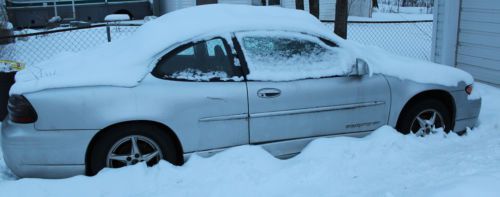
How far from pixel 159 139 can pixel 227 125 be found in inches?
22.4

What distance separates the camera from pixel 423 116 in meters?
4.86

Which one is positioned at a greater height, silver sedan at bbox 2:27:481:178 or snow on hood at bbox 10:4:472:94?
snow on hood at bbox 10:4:472:94

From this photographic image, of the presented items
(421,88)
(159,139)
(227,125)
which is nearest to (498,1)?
(421,88)

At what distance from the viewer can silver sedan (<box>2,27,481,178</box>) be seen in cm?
385

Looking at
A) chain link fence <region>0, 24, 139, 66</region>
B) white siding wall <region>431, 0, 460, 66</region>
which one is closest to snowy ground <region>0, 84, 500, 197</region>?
white siding wall <region>431, 0, 460, 66</region>

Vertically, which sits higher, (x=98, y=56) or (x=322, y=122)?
(x=98, y=56)

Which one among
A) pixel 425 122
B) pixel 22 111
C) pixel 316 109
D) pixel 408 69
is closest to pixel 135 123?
pixel 22 111

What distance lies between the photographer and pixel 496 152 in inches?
173

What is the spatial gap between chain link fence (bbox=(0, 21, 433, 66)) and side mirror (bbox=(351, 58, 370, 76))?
18.2ft

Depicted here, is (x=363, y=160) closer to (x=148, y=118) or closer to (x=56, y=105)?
(x=148, y=118)

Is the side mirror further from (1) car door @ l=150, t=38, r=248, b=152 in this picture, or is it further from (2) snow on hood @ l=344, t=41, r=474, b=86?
(1) car door @ l=150, t=38, r=248, b=152

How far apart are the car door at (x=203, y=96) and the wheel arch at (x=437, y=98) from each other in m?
1.61

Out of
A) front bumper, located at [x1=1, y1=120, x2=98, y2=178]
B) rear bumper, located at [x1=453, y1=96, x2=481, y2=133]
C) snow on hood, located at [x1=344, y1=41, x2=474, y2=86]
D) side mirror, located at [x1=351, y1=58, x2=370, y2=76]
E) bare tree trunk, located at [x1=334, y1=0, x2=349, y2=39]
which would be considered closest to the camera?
front bumper, located at [x1=1, y1=120, x2=98, y2=178]

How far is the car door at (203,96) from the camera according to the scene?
159 inches
